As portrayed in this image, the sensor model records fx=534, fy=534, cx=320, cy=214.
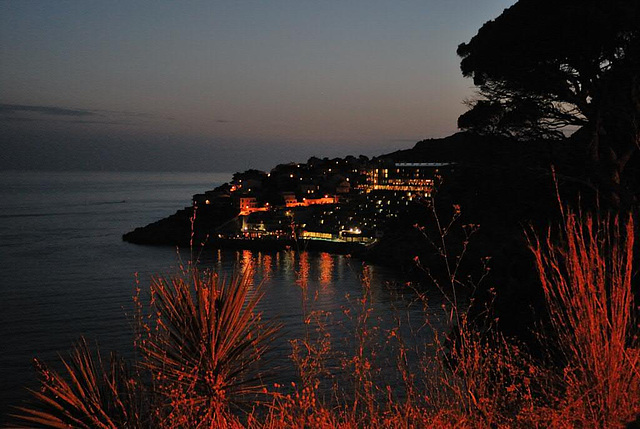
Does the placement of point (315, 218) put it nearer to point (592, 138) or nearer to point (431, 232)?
point (431, 232)

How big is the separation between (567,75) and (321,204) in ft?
178

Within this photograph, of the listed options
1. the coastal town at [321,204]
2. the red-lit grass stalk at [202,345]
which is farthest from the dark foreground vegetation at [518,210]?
the coastal town at [321,204]

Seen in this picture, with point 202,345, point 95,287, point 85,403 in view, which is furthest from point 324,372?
point 95,287

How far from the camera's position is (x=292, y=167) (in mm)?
92438

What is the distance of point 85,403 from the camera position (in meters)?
Answer: 2.59

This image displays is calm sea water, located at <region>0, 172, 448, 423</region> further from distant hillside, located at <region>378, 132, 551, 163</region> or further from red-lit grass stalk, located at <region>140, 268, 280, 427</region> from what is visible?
distant hillside, located at <region>378, 132, 551, 163</region>

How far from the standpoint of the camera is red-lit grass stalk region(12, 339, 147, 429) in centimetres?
246

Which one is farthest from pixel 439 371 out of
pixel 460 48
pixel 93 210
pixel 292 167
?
pixel 292 167

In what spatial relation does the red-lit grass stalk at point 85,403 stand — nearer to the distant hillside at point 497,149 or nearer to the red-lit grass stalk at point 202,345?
the red-lit grass stalk at point 202,345

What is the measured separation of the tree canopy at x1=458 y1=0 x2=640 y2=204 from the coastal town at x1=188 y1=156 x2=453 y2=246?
23021 mm

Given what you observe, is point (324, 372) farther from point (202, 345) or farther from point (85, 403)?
point (85, 403)

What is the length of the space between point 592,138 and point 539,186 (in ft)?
3.41

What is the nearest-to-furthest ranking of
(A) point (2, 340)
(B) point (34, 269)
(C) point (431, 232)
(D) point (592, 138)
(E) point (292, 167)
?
(D) point (592, 138), (A) point (2, 340), (B) point (34, 269), (C) point (431, 232), (E) point (292, 167)

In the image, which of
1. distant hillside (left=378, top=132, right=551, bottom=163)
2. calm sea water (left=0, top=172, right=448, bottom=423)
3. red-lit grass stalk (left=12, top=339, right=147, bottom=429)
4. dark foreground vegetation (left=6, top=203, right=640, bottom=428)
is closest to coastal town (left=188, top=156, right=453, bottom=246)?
calm sea water (left=0, top=172, right=448, bottom=423)
